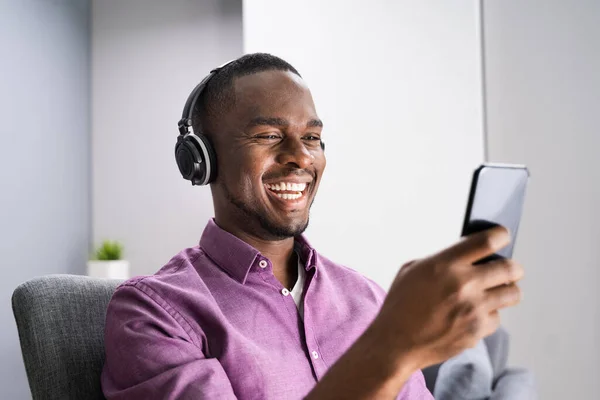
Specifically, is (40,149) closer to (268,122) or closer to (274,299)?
(268,122)

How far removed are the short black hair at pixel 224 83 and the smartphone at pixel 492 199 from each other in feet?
2.39

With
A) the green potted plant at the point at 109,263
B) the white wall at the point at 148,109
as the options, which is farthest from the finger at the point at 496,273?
the white wall at the point at 148,109

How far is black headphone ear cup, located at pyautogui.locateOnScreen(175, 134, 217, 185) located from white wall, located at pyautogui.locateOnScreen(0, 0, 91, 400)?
241 cm

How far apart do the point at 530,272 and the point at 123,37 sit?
293 centimetres

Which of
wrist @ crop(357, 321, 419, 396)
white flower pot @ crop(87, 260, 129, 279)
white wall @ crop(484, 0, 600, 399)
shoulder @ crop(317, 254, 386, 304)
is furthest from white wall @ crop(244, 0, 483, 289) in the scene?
wrist @ crop(357, 321, 419, 396)

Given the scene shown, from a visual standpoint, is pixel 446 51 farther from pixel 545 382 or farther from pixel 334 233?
pixel 545 382

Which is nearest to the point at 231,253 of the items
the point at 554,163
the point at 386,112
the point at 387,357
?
the point at 387,357

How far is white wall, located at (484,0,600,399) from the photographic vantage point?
2975mm

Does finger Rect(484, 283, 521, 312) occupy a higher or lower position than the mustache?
lower

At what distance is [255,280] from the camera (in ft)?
3.84

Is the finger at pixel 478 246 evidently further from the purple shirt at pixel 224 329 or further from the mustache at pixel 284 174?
the mustache at pixel 284 174

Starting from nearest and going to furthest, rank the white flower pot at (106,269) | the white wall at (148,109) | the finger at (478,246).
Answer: the finger at (478,246)
the white flower pot at (106,269)
the white wall at (148,109)

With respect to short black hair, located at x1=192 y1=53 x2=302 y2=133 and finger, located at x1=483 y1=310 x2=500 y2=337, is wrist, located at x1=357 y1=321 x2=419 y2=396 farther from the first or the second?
short black hair, located at x1=192 y1=53 x2=302 y2=133

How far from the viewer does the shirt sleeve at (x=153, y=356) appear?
912 mm
